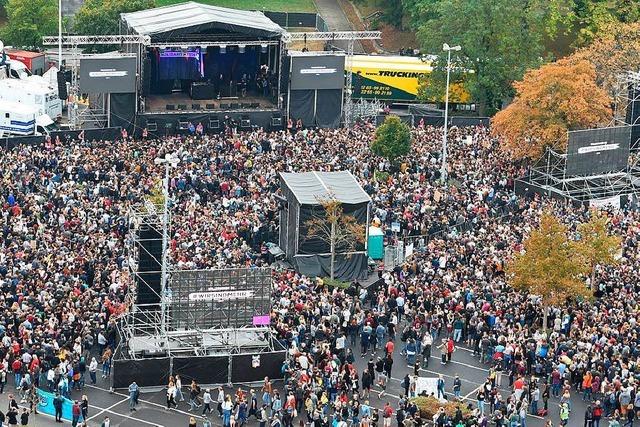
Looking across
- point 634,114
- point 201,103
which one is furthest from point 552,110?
point 201,103

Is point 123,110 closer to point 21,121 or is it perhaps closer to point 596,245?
point 21,121

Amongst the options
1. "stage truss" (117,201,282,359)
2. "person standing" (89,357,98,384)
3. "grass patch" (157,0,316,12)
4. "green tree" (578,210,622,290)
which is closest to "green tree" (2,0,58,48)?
"grass patch" (157,0,316,12)

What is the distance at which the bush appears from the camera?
48938 mm

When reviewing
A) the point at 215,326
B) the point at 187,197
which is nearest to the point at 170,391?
the point at 215,326

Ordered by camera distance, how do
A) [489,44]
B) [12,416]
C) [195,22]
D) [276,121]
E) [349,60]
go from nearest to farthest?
[12,416] < [195,22] < [276,121] < [489,44] < [349,60]

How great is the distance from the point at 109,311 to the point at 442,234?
54.1 ft

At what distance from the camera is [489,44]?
83.1 metres

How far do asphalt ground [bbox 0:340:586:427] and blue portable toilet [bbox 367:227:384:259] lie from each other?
29.0 ft

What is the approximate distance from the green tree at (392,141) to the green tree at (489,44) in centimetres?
1068

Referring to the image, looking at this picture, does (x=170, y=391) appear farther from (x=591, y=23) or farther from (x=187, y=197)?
(x=591, y=23)

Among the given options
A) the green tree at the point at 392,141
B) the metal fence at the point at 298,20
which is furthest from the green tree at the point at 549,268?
the metal fence at the point at 298,20

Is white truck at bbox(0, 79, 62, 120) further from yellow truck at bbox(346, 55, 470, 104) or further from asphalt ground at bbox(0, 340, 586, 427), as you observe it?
asphalt ground at bbox(0, 340, 586, 427)

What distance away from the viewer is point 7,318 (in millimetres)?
52312

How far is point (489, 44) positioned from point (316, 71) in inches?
366
